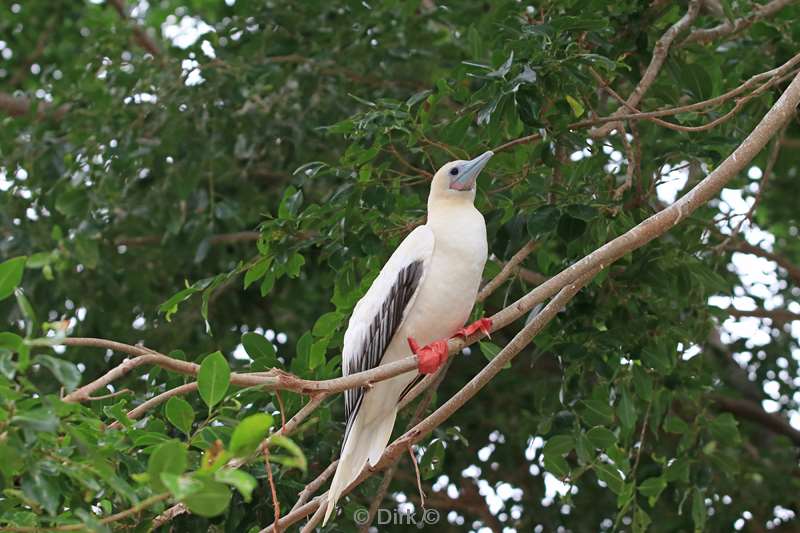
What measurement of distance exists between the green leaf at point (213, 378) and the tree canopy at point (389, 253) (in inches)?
0.5

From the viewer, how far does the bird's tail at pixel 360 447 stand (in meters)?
A: 3.99

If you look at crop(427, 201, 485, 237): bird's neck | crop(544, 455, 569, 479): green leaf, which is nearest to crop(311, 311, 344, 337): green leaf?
crop(427, 201, 485, 237): bird's neck

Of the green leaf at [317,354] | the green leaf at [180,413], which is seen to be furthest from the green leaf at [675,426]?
the green leaf at [180,413]

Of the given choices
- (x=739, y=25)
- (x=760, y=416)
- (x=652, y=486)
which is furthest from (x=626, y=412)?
(x=760, y=416)

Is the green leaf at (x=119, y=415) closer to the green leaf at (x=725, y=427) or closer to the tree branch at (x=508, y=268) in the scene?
the tree branch at (x=508, y=268)

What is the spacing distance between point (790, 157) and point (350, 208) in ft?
12.1

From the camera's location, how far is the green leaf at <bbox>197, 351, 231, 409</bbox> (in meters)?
2.91

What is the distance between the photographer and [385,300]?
411 centimetres

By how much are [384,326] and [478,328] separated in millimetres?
378

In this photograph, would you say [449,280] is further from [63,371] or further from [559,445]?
[63,371]

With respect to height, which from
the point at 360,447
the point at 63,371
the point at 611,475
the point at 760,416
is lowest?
the point at 760,416

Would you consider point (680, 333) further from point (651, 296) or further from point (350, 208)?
point (350, 208)

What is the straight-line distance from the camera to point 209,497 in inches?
94.7

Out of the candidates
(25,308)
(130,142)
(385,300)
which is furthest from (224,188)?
(25,308)
